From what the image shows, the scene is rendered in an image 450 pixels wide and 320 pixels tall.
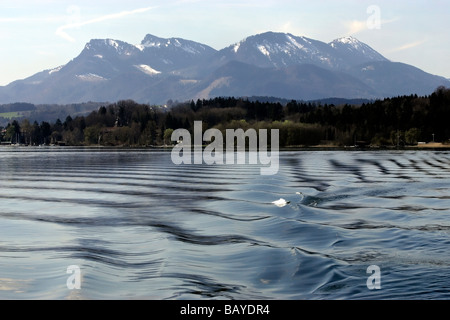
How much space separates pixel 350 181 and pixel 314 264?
40.8 metres

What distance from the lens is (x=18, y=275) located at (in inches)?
818

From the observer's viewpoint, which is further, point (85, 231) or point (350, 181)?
point (350, 181)

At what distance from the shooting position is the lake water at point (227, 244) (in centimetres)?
1912

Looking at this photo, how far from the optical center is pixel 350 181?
61.6m

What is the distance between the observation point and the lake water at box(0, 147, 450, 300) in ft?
62.7

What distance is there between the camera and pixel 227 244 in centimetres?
2641
